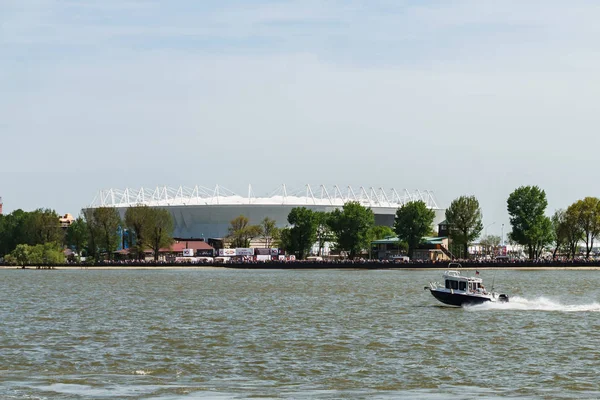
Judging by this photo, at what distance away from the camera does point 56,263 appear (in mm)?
199000

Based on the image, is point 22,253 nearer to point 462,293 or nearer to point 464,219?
point 464,219

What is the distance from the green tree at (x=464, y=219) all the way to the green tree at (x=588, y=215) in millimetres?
17767

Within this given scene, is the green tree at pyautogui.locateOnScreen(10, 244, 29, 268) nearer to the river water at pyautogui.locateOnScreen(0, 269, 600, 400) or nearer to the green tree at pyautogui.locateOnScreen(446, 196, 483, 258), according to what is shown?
the green tree at pyautogui.locateOnScreen(446, 196, 483, 258)

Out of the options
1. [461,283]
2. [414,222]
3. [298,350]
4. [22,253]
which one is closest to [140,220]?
[22,253]

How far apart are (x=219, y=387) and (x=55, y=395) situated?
5.07m

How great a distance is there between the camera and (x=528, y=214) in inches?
7333

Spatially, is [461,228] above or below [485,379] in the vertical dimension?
above

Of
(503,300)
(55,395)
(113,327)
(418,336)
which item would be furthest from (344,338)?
(503,300)

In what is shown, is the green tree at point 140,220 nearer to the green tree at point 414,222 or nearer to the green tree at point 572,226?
the green tree at point 414,222

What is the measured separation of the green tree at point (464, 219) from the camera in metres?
191

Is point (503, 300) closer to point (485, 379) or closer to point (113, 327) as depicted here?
point (113, 327)

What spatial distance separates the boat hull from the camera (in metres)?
67.5

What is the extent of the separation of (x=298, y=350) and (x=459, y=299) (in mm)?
27111

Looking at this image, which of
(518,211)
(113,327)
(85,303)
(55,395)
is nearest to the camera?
(55,395)
